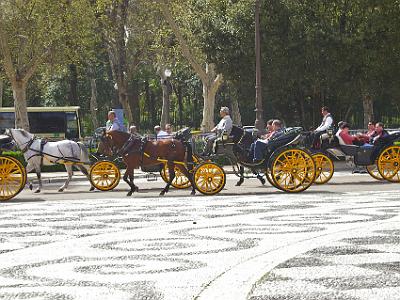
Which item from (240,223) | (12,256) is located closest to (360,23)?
(240,223)

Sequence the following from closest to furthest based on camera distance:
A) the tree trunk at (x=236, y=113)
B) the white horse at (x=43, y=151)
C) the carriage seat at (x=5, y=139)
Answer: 1. the carriage seat at (x=5, y=139)
2. the white horse at (x=43, y=151)
3. the tree trunk at (x=236, y=113)

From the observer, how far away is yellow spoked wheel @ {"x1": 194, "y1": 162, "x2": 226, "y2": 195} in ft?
61.8

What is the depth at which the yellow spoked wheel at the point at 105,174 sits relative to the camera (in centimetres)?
2098

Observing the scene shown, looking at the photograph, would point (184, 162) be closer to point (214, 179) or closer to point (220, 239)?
point (214, 179)

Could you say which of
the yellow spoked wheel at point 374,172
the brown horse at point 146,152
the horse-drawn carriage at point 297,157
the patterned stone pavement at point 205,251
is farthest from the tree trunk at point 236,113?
the patterned stone pavement at point 205,251

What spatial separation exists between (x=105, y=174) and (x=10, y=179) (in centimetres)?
274

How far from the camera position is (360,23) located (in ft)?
117

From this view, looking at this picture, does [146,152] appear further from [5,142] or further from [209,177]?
[5,142]

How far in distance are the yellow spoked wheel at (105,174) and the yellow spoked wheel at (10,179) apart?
2.33 metres

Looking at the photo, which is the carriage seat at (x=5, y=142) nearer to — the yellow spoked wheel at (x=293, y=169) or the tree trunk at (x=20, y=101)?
the yellow spoked wheel at (x=293, y=169)

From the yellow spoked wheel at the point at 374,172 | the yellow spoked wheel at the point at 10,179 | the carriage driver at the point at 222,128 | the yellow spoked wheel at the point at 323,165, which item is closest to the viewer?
the yellow spoked wheel at the point at 10,179

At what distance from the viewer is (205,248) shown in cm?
1012

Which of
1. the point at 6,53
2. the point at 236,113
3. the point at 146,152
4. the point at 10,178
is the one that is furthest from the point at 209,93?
the point at 10,178

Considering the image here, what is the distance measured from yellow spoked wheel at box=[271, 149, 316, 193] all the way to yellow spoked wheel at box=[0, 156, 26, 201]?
17.8 feet
